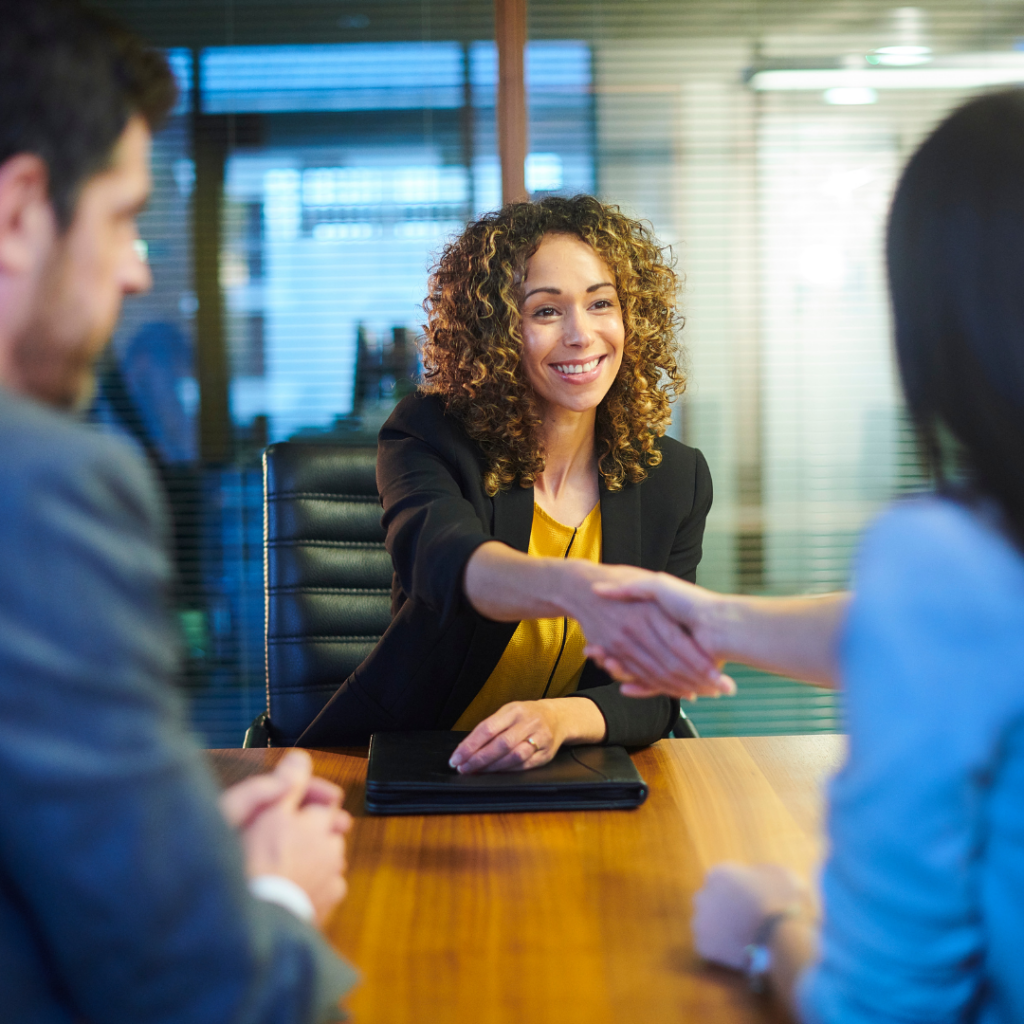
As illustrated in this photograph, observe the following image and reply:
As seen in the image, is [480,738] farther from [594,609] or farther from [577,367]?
[577,367]

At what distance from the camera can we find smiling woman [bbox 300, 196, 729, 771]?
4.99ft

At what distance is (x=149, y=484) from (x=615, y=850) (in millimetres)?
699

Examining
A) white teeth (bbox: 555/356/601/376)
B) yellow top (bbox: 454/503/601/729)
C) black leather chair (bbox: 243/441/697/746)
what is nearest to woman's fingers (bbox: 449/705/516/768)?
yellow top (bbox: 454/503/601/729)

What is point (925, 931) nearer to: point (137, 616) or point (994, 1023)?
point (994, 1023)

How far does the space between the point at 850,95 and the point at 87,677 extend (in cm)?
325

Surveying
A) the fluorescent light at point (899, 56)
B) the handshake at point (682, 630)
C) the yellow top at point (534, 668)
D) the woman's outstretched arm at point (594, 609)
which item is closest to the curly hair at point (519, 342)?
the yellow top at point (534, 668)

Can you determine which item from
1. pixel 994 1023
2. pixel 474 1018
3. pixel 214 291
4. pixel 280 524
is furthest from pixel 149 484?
pixel 214 291

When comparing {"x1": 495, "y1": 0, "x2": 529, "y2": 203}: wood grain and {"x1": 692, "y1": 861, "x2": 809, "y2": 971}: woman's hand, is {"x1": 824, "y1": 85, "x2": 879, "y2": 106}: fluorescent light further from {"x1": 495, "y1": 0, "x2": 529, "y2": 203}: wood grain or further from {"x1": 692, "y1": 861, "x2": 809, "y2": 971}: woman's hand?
{"x1": 692, "y1": 861, "x2": 809, "y2": 971}: woman's hand

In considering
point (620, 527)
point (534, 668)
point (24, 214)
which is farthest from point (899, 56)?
point (24, 214)

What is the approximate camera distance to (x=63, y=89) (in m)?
0.64

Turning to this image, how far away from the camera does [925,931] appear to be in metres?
0.61

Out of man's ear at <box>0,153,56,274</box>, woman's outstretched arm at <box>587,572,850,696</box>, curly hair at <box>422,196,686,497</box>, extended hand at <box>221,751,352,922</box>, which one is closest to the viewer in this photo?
man's ear at <box>0,153,56,274</box>

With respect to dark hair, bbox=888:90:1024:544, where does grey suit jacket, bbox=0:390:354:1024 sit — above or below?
below

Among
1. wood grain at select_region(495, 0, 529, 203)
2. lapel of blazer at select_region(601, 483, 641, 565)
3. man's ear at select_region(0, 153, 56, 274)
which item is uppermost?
wood grain at select_region(495, 0, 529, 203)
